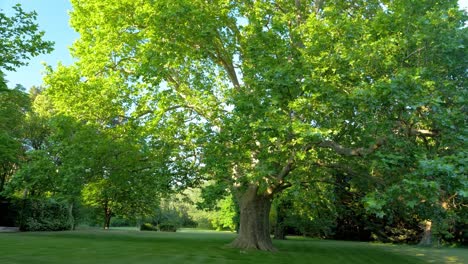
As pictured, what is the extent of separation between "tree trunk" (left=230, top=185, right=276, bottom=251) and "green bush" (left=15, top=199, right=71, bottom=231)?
2299 cm

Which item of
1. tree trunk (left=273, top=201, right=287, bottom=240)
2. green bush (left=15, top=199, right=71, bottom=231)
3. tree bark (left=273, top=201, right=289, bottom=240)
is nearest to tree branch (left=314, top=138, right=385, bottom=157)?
tree bark (left=273, top=201, right=289, bottom=240)

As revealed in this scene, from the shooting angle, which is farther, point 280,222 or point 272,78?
point 280,222

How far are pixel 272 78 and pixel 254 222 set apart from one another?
1138 cm

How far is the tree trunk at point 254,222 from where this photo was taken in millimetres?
24562

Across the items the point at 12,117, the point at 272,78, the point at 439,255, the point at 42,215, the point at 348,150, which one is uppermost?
the point at 12,117

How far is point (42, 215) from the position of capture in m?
40.1

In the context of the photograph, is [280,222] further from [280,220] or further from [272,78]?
[272,78]

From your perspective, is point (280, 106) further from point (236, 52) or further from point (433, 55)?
point (236, 52)

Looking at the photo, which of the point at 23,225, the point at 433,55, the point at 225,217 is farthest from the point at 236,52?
the point at 225,217

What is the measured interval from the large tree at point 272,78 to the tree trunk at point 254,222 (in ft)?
0.22

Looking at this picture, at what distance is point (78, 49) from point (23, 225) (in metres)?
21.5

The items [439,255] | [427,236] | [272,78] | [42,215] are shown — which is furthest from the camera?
[427,236]

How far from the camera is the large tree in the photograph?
1564 centimetres

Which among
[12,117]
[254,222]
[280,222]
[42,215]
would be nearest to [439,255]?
[254,222]
